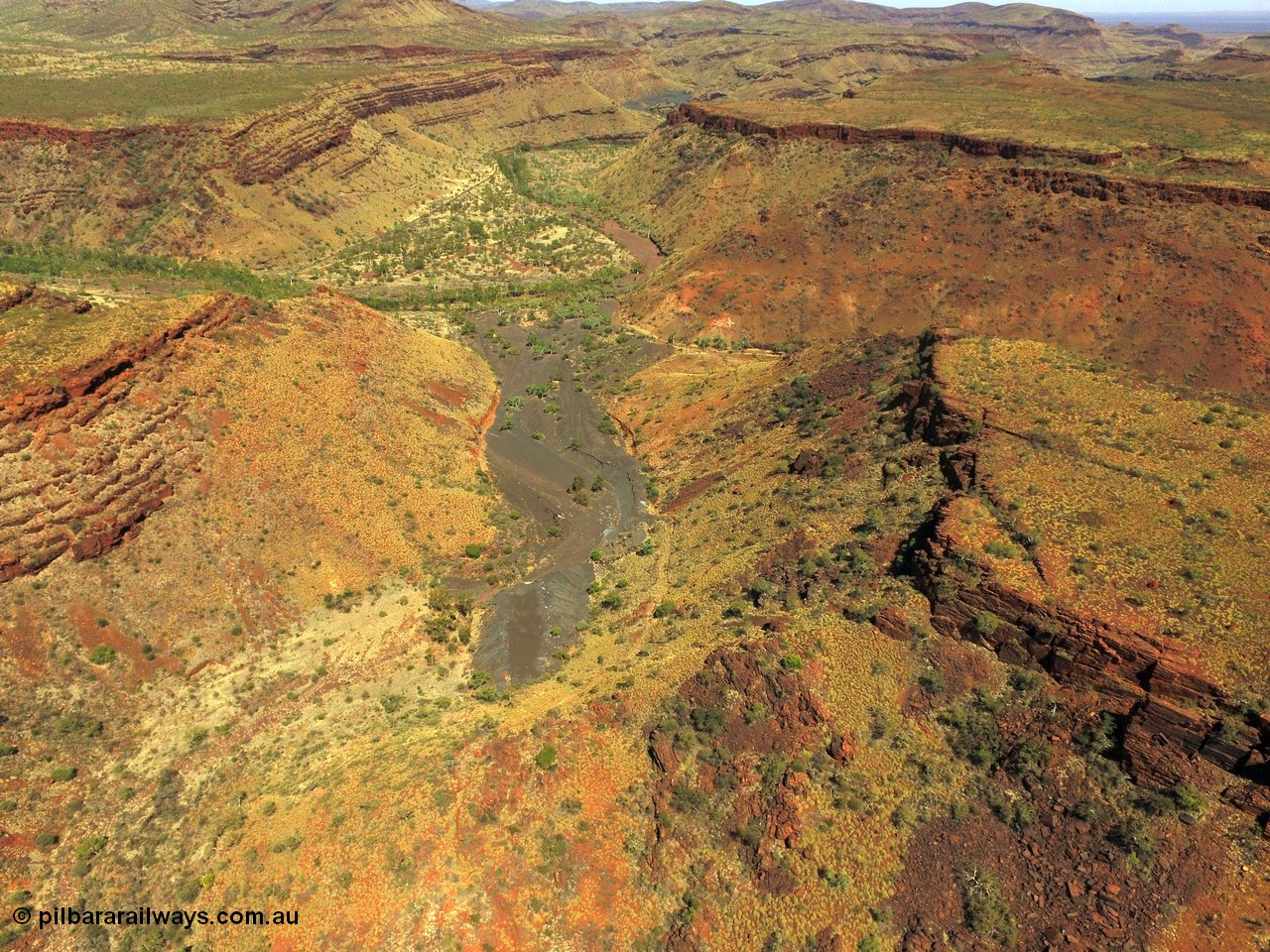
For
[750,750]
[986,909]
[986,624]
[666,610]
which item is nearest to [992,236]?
[986,624]

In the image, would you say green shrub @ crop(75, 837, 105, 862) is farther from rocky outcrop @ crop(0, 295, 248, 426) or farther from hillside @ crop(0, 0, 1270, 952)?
rocky outcrop @ crop(0, 295, 248, 426)

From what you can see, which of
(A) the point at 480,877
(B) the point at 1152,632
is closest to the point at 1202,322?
(B) the point at 1152,632

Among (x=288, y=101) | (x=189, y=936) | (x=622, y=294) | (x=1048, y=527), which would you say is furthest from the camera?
(x=288, y=101)

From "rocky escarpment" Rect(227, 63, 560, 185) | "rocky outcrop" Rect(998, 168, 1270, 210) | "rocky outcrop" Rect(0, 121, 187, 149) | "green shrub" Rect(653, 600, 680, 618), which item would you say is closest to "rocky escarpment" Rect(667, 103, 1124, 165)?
"rocky outcrop" Rect(998, 168, 1270, 210)

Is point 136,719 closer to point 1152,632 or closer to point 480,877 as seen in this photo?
point 480,877

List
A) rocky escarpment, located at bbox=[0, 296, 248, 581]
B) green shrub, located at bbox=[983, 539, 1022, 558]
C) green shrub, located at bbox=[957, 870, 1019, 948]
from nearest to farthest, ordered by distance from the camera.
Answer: green shrub, located at bbox=[957, 870, 1019, 948] < green shrub, located at bbox=[983, 539, 1022, 558] < rocky escarpment, located at bbox=[0, 296, 248, 581]
